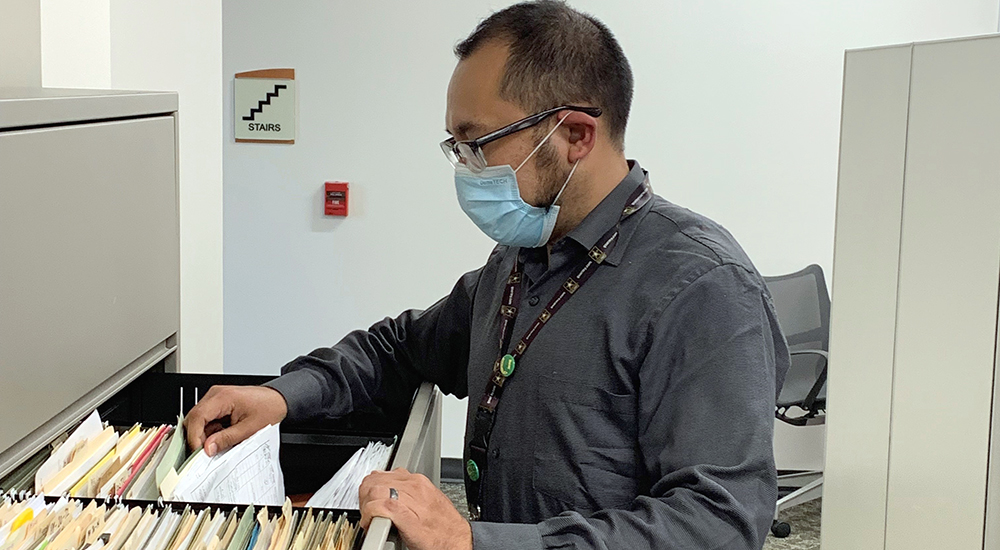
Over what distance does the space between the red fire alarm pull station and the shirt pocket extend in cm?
267

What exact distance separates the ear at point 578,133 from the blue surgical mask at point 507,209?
2 cm

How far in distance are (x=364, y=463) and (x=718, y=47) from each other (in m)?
2.90

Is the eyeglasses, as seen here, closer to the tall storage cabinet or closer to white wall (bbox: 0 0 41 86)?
white wall (bbox: 0 0 41 86)

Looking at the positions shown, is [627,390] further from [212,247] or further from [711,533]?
[212,247]

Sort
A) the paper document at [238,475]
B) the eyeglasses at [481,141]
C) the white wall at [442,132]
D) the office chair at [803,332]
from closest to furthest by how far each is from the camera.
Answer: the paper document at [238,475] < the eyeglasses at [481,141] < the office chair at [803,332] < the white wall at [442,132]

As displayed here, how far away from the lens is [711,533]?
1.07 metres

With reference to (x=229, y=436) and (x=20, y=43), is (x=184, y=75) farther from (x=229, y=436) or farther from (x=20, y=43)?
(x=229, y=436)

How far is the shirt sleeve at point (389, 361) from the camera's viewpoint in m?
1.45

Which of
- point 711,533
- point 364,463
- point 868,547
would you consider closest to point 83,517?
point 364,463

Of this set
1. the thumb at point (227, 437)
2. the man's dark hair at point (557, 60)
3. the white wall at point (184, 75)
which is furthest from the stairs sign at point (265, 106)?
the thumb at point (227, 437)

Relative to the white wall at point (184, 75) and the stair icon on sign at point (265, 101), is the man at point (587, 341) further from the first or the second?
the stair icon on sign at point (265, 101)

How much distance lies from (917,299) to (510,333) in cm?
153

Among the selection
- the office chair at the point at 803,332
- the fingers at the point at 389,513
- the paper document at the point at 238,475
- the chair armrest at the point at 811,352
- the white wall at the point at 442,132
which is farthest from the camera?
the white wall at the point at 442,132

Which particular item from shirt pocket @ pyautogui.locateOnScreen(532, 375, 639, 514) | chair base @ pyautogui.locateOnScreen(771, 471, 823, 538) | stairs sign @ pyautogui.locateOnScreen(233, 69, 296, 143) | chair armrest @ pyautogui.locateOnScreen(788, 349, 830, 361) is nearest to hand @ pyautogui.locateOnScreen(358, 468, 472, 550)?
shirt pocket @ pyautogui.locateOnScreen(532, 375, 639, 514)
